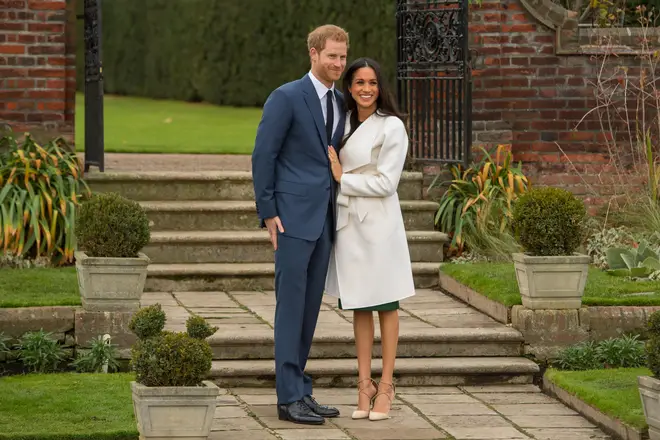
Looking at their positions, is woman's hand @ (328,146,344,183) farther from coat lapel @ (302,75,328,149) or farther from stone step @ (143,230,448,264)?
stone step @ (143,230,448,264)

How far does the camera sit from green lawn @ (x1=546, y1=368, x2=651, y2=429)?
677 centimetres

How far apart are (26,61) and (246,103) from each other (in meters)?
10.9

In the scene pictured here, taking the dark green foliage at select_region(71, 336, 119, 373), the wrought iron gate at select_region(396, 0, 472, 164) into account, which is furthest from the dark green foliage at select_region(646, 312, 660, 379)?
the wrought iron gate at select_region(396, 0, 472, 164)

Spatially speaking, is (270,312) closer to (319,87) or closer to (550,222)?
(550,222)

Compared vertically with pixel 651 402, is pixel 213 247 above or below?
above

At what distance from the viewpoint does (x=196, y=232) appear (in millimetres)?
10391

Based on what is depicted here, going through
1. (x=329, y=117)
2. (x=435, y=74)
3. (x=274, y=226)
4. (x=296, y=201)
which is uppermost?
(x=435, y=74)

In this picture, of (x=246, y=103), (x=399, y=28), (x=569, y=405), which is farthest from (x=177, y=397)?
(x=246, y=103)

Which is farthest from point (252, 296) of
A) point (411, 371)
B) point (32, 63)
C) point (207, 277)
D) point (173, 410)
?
point (173, 410)

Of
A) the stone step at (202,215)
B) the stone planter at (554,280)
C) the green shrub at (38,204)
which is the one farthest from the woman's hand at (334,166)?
the stone step at (202,215)

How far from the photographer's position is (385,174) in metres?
6.75

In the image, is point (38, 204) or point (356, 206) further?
point (38, 204)

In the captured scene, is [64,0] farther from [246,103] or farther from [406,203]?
[246,103]

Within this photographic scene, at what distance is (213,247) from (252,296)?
71 centimetres
